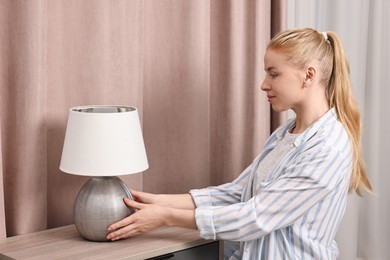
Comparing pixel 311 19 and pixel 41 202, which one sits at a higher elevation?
pixel 311 19

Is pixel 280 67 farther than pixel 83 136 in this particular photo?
Yes

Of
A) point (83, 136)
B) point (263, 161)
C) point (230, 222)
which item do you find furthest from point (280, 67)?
point (83, 136)

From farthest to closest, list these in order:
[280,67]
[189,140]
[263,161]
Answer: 1. [189,140]
2. [263,161]
3. [280,67]

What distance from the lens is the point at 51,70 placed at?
191cm

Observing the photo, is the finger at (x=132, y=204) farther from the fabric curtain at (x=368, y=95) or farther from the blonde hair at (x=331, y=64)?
the fabric curtain at (x=368, y=95)

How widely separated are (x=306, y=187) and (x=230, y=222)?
24cm

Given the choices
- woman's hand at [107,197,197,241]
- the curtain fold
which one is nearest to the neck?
woman's hand at [107,197,197,241]

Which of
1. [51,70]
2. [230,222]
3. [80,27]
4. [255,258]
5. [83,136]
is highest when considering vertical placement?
[80,27]

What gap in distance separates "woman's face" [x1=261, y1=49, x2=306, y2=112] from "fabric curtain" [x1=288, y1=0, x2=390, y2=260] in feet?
2.69

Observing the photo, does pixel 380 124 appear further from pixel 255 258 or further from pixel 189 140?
pixel 255 258

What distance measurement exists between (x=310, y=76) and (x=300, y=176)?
310 mm

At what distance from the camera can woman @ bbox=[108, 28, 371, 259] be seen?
1.73m

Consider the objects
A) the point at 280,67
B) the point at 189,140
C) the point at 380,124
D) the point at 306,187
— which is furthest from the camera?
the point at 380,124

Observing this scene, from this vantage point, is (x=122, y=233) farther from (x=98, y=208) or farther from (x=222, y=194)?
(x=222, y=194)
